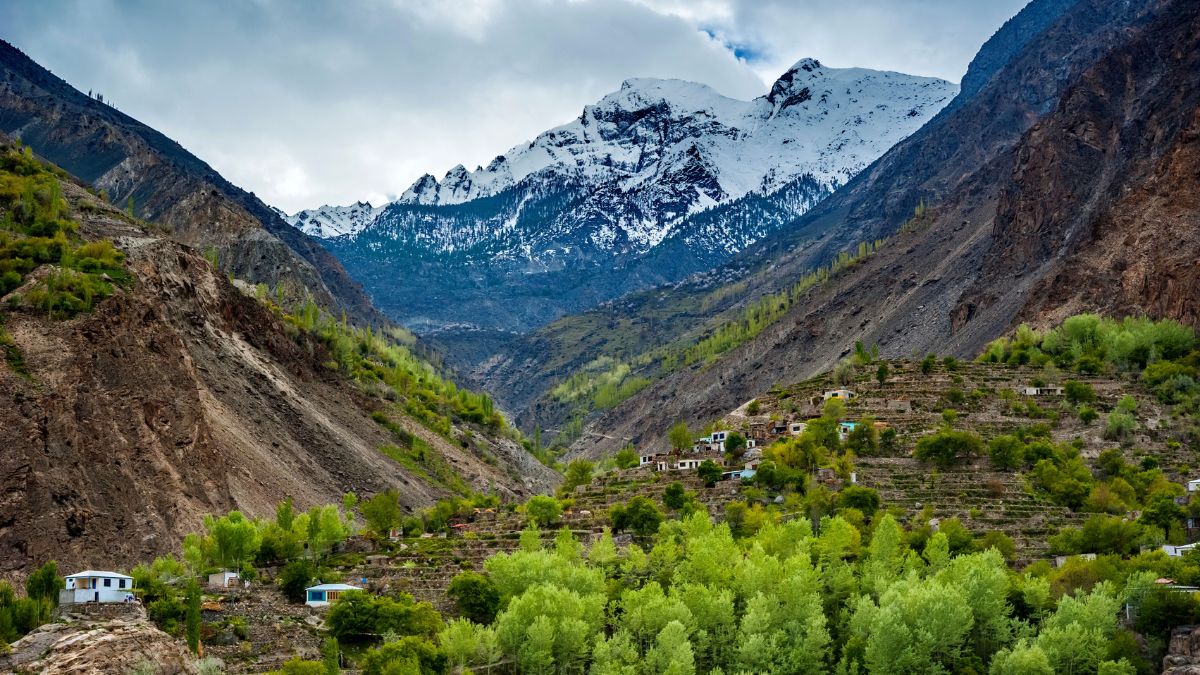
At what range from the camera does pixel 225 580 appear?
2621 inches

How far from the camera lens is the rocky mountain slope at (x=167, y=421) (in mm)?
71312

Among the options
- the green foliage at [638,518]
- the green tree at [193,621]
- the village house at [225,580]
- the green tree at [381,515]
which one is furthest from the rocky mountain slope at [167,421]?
the green foliage at [638,518]

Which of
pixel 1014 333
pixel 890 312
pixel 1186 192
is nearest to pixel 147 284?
pixel 1014 333

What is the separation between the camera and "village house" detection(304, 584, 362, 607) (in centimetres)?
6469

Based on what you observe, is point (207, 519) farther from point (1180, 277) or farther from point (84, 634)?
point (1180, 277)

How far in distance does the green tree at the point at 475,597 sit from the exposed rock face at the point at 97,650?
18.3 metres

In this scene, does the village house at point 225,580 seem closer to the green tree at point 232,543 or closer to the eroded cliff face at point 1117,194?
the green tree at point 232,543

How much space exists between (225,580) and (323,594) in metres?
5.56

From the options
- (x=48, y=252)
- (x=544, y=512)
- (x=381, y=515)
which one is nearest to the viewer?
(x=544, y=512)

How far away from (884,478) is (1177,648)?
3129 centimetres

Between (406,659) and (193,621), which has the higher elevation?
(193,621)

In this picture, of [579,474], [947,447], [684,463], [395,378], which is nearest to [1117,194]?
[579,474]

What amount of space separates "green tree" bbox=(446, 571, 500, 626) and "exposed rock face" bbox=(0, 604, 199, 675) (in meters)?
18.3

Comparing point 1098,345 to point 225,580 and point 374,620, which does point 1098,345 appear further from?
point 225,580
